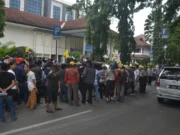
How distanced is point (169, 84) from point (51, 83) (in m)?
5.53

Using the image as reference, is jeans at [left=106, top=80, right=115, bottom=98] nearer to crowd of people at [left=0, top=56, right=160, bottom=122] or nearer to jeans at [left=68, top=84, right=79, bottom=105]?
crowd of people at [left=0, top=56, right=160, bottom=122]

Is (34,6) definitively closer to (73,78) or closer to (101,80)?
(101,80)

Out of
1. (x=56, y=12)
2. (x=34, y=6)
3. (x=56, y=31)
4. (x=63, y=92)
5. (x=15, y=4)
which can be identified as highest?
(x=34, y=6)

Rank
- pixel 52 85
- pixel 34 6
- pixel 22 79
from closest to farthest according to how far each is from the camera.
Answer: pixel 52 85 → pixel 22 79 → pixel 34 6

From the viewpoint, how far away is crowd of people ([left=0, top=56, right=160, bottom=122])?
7621 mm

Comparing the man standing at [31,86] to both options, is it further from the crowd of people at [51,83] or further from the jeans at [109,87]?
the jeans at [109,87]

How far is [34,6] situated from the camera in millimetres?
45531

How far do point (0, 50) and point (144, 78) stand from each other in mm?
8791

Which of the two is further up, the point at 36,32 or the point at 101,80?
the point at 36,32

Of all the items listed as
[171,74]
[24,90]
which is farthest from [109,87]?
[24,90]

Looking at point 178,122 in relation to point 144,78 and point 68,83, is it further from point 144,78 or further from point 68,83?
point 144,78

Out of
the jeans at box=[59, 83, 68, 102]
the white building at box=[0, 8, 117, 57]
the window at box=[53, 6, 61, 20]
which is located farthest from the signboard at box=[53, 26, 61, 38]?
the window at box=[53, 6, 61, 20]

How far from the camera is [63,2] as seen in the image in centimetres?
5012

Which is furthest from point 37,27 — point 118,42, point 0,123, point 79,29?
point 0,123
